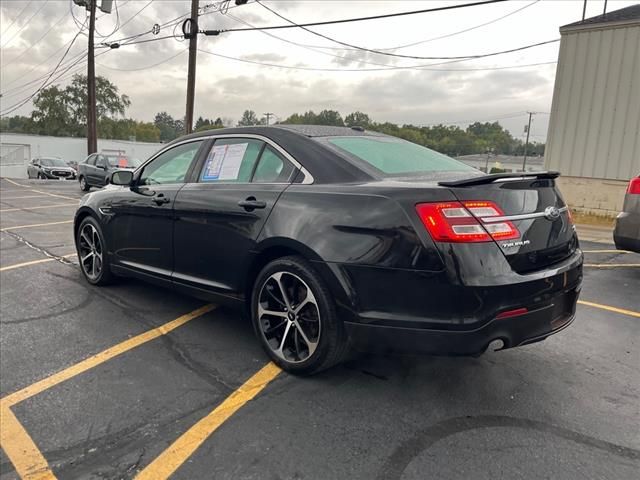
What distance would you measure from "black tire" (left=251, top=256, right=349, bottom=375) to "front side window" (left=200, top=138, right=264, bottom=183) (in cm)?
79

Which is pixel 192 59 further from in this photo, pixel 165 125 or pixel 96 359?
pixel 165 125

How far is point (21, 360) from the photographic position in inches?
131

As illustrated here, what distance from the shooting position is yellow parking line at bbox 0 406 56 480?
2.19m

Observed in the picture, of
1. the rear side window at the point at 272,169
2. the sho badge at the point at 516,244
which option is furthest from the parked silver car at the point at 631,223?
the rear side window at the point at 272,169

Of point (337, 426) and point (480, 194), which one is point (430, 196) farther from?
point (337, 426)

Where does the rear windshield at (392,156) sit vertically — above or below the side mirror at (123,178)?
above

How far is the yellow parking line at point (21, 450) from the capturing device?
86.1 inches

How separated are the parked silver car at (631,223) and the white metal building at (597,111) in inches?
287

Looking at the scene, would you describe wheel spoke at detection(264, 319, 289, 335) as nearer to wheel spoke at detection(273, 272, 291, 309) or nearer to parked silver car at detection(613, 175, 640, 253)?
wheel spoke at detection(273, 272, 291, 309)

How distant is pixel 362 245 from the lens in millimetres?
2652

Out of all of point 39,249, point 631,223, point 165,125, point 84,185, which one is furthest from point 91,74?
point 165,125

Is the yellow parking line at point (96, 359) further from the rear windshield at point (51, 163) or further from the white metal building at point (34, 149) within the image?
the white metal building at point (34, 149)

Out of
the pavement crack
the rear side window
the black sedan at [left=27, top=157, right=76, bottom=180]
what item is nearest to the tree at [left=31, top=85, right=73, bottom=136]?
the black sedan at [left=27, top=157, right=76, bottom=180]

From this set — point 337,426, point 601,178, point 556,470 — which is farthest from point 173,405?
point 601,178
